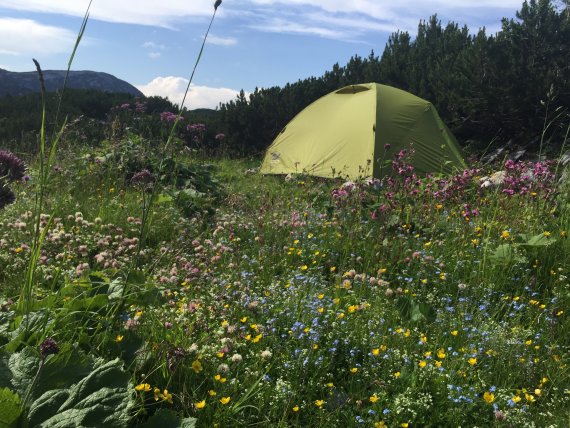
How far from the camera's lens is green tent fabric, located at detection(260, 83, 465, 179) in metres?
9.89

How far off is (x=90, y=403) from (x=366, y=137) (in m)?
8.53

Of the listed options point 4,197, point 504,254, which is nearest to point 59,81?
point 504,254

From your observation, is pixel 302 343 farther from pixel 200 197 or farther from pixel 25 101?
pixel 25 101

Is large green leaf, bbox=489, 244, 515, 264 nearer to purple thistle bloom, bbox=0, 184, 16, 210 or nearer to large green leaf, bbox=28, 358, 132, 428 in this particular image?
large green leaf, bbox=28, 358, 132, 428

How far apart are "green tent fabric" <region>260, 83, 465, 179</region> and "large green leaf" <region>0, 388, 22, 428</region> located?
8030mm

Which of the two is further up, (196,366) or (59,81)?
(59,81)

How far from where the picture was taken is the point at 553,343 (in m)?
3.31

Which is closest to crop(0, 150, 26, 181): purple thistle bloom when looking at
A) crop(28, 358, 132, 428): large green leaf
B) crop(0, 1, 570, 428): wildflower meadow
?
crop(0, 1, 570, 428): wildflower meadow

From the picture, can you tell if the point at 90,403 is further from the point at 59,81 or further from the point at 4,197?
the point at 59,81

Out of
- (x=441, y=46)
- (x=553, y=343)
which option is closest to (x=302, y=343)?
(x=553, y=343)

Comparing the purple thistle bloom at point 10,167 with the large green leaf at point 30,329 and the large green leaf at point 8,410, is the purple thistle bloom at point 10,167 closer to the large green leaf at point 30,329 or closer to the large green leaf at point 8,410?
the large green leaf at point 30,329

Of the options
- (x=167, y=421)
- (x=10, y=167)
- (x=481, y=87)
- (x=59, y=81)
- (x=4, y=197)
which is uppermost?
(x=59, y=81)

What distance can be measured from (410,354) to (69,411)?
185 centimetres

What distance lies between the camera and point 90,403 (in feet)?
6.40
